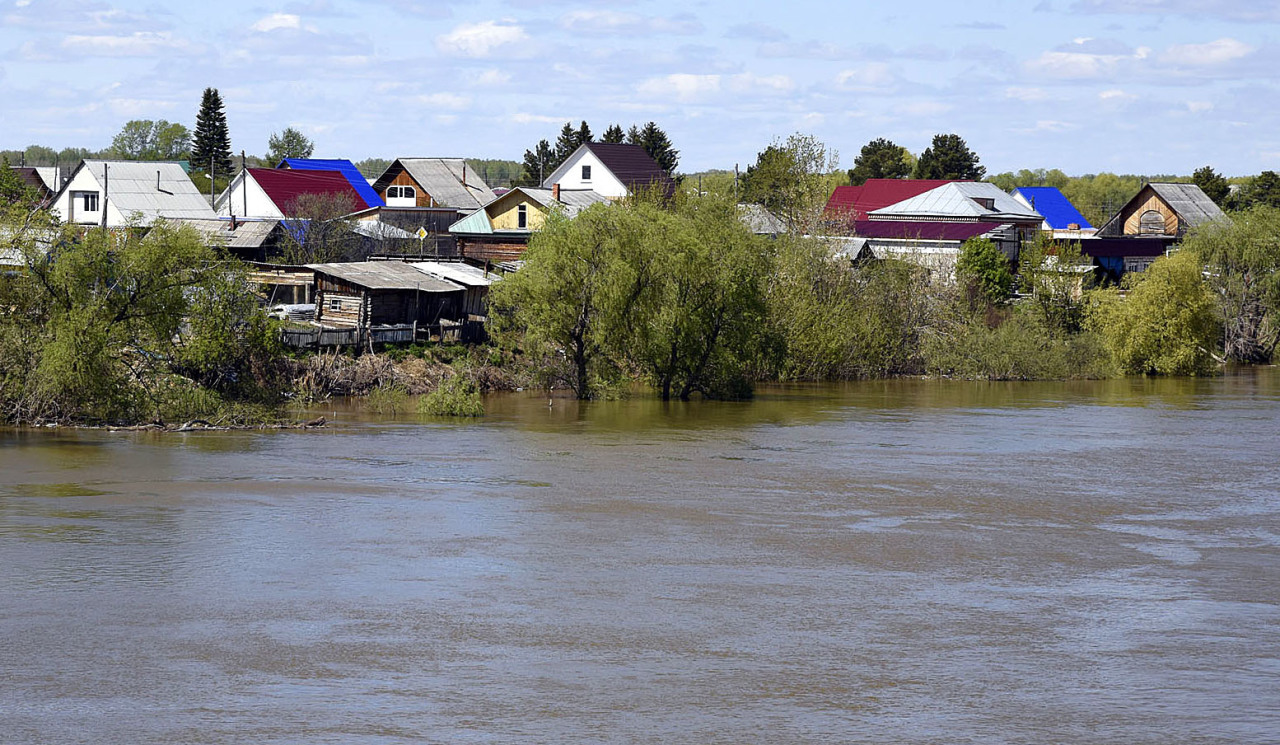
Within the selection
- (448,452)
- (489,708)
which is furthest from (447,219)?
(489,708)

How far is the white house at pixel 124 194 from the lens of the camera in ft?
222

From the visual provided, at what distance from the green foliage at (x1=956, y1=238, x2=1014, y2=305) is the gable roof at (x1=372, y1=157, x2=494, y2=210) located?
30234 millimetres

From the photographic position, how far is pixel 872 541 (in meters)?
20.9

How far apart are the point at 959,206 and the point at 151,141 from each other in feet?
326

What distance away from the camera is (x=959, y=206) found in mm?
79188

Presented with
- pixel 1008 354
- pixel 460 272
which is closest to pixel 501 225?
pixel 460 272

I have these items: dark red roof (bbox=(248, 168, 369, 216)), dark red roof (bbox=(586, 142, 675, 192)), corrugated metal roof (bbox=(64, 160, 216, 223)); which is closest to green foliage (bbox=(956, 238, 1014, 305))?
dark red roof (bbox=(586, 142, 675, 192))

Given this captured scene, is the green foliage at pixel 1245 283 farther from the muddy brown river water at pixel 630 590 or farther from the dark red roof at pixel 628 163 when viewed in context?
the dark red roof at pixel 628 163

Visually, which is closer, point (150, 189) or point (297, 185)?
point (150, 189)

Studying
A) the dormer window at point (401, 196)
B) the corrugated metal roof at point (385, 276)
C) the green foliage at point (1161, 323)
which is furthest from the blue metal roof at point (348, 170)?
the green foliage at point (1161, 323)

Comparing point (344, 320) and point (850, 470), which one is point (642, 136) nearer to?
point (344, 320)

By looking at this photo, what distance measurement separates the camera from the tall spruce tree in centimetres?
9844

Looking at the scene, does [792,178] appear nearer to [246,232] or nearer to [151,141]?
[246,232]

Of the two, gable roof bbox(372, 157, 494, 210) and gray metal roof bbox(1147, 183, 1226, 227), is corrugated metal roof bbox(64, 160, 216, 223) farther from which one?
gray metal roof bbox(1147, 183, 1226, 227)
